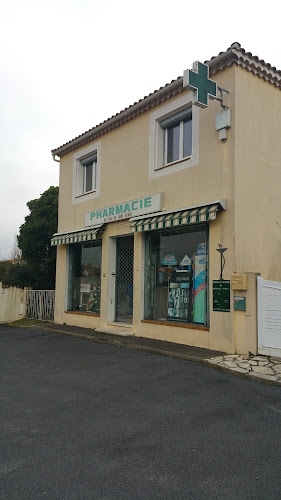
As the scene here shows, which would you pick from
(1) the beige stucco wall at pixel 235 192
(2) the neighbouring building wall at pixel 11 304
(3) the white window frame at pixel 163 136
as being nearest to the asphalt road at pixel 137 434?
(1) the beige stucco wall at pixel 235 192

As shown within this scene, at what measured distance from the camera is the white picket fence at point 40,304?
13891 millimetres

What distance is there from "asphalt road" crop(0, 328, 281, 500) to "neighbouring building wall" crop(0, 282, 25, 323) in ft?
30.0

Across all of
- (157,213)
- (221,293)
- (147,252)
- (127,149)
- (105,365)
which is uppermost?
(127,149)

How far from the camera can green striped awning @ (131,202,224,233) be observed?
7.59 meters

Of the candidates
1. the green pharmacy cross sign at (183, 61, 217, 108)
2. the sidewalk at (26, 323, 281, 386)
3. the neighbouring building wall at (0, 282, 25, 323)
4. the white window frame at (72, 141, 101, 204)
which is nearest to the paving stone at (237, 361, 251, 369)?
the sidewalk at (26, 323, 281, 386)

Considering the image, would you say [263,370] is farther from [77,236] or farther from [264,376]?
[77,236]

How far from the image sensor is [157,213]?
9016mm

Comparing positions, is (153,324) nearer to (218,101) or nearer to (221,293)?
(221,293)

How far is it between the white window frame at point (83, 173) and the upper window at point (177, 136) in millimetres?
2739

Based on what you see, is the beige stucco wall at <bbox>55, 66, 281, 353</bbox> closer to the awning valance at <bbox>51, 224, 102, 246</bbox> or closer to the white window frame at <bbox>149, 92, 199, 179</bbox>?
the white window frame at <bbox>149, 92, 199, 179</bbox>

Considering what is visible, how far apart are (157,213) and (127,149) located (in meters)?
2.57

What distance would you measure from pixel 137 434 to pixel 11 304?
13.5 m

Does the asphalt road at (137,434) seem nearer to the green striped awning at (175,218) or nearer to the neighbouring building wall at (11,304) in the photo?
the green striped awning at (175,218)

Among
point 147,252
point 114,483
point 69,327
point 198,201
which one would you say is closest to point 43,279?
point 69,327
